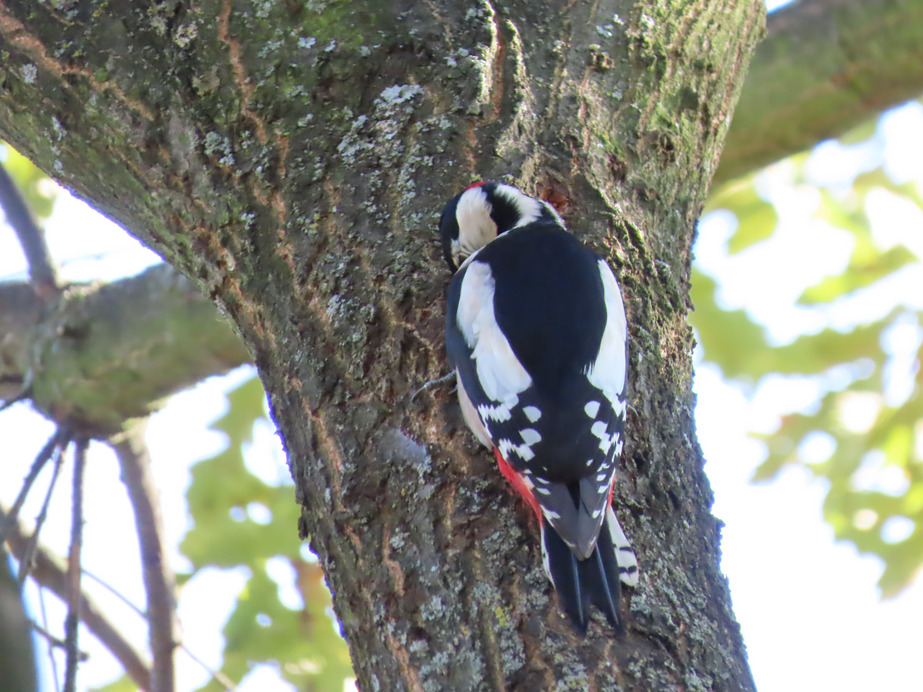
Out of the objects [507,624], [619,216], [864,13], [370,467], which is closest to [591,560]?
[507,624]

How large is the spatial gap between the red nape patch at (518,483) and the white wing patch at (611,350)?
218 millimetres

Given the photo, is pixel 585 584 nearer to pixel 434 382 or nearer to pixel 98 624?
pixel 434 382

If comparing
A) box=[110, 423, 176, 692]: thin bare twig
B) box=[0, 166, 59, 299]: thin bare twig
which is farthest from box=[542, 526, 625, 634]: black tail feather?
box=[0, 166, 59, 299]: thin bare twig

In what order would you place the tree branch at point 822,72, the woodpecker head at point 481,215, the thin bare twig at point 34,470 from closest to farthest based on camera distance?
the woodpecker head at point 481,215 < the thin bare twig at point 34,470 < the tree branch at point 822,72

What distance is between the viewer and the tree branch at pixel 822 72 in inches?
130

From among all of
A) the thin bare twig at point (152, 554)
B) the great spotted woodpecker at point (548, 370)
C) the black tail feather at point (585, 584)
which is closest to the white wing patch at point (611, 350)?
the great spotted woodpecker at point (548, 370)

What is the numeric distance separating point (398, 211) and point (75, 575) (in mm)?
1537

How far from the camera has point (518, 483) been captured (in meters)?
1.69

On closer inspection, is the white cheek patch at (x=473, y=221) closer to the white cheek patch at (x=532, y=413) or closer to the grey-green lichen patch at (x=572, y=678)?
the white cheek patch at (x=532, y=413)

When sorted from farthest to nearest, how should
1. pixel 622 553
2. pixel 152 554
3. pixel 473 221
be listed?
pixel 152 554 → pixel 473 221 → pixel 622 553

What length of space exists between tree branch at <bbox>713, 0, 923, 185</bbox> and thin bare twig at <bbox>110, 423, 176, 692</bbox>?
85.7 inches

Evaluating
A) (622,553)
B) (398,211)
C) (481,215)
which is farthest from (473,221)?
(622,553)

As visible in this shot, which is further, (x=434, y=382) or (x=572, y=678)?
(x=434, y=382)

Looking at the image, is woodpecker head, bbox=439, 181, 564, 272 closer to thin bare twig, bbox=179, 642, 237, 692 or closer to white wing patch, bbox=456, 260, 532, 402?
white wing patch, bbox=456, 260, 532, 402
